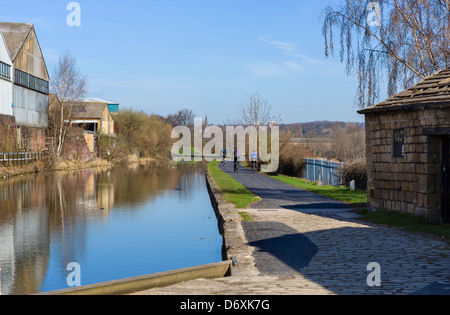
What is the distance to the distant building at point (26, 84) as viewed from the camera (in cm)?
4060

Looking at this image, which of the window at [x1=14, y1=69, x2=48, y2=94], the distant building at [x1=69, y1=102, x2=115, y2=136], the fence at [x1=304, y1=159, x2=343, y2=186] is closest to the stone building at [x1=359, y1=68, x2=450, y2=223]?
the fence at [x1=304, y1=159, x2=343, y2=186]

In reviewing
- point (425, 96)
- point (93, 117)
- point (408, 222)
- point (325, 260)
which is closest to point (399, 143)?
point (425, 96)

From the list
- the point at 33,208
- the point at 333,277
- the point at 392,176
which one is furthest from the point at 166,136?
the point at 333,277

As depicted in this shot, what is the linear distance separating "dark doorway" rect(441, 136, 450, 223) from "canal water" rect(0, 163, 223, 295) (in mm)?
5436

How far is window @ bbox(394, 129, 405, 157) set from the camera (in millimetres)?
13757

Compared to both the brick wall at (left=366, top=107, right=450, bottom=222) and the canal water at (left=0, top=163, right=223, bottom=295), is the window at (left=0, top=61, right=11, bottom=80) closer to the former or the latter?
the canal water at (left=0, top=163, right=223, bottom=295)

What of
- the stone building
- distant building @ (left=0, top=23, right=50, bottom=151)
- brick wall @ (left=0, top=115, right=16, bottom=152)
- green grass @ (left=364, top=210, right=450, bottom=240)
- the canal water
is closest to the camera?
the canal water

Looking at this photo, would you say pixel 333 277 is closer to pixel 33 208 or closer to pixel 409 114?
pixel 409 114

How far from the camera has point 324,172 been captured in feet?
102

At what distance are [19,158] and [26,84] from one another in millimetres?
8331

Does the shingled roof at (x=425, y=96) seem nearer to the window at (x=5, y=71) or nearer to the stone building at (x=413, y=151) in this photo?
the stone building at (x=413, y=151)

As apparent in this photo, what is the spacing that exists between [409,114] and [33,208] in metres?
12.5

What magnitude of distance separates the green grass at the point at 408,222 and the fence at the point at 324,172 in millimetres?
13333

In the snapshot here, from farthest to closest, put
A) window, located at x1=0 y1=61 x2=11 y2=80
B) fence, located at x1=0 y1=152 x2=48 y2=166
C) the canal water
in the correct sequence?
window, located at x1=0 y1=61 x2=11 y2=80 < fence, located at x1=0 y1=152 x2=48 y2=166 < the canal water
